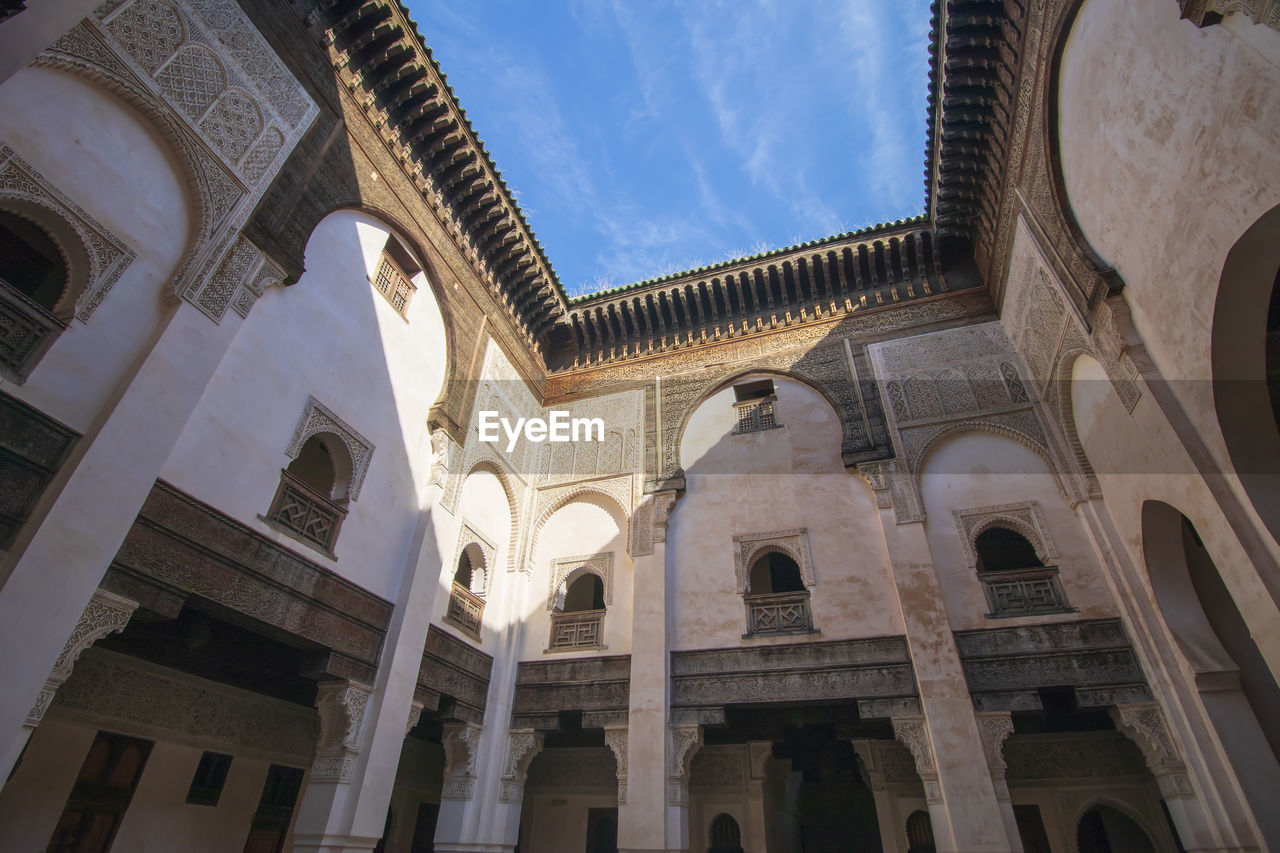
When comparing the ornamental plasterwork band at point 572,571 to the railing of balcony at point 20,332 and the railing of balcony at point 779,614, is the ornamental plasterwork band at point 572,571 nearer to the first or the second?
the railing of balcony at point 779,614

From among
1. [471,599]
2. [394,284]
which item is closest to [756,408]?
[471,599]

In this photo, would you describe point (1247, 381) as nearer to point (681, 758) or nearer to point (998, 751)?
point (998, 751)

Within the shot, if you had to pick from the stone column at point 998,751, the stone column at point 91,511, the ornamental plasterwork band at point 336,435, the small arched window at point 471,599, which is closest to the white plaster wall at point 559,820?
the small arched window at point 471,599

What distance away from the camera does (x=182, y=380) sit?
409cm

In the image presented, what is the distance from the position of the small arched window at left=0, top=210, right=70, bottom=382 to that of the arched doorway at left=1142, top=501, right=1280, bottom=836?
281 inches

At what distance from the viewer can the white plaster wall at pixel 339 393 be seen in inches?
176

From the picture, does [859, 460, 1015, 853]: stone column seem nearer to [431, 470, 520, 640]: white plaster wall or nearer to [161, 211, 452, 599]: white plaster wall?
[431, 470, 520, 640]: white plaster wall

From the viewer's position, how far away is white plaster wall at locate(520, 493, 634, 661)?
7117 mm

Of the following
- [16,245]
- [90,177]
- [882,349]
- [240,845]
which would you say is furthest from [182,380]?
[882,349]

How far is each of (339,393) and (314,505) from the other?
3.10 feet

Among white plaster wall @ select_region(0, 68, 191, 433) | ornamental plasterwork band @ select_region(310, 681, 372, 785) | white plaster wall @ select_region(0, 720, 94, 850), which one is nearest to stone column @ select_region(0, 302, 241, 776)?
white plaster wall @ select_region(0, 68, 191, 433)

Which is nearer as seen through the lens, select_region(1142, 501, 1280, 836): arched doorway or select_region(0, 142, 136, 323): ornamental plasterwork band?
select_region(0, 142, 136, 323): ornamental plasterwork band

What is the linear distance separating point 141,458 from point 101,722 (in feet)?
10.1

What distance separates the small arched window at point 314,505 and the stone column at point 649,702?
3.04 m
